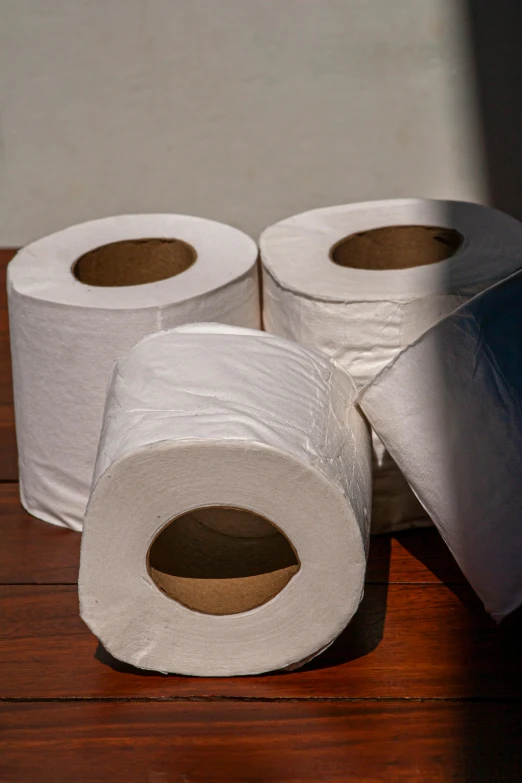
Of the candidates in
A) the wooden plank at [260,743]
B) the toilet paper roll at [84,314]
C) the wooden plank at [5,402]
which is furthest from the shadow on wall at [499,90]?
the wooden plank at [260,743]

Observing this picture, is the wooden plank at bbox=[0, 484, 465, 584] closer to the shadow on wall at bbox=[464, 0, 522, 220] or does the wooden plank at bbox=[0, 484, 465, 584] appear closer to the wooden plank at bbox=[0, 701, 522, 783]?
the wooden plank at bbox=[0, 701, 522, 783]

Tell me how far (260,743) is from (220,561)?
0.29 meters

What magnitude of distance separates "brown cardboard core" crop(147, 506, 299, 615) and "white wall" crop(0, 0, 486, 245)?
74cm

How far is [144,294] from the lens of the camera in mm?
1408

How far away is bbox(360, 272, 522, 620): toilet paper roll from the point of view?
46.6 inches

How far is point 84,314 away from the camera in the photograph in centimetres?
137

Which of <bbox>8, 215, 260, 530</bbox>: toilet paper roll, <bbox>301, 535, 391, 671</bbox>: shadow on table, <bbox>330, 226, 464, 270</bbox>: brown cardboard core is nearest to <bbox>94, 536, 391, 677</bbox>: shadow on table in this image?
<bbox>301, 535, 391, 671</bbox>: shadow on table

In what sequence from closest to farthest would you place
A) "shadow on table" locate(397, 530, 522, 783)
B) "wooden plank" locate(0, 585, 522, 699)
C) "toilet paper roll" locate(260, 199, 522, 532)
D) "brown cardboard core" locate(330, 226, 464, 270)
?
"shadow on table" locate(397, 530, 522, 783) < "wooden plank" locate(0, 585, 522, 699) < "toilet paper roll" locate(260, 199, 522, 532) < "brown cardboard core" locate(330, 226, 464, 270)

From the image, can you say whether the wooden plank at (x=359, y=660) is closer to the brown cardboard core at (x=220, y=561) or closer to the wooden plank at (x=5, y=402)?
the brown cardboard core at (x=220, y=561)

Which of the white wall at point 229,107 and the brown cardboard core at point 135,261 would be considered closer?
the brown cardboard core at point 135,261

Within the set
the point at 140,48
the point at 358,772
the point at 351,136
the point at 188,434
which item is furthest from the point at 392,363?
the point at 140,48

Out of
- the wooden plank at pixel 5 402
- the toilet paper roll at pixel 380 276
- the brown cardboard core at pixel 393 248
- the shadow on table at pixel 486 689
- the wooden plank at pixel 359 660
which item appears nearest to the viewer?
the shadow on table at pixel 486 689

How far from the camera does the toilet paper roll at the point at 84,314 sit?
4.54 feet

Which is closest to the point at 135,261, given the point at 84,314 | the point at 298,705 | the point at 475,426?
the point at 84,314
